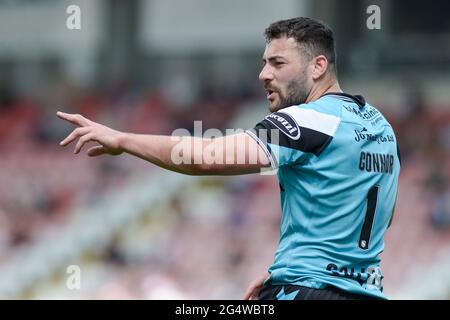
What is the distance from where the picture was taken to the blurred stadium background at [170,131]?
43.9 ft

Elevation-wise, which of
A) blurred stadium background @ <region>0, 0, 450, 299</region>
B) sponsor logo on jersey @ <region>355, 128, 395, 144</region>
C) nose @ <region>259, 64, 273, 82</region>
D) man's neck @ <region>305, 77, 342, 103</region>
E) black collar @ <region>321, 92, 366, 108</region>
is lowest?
blurred stadium background @ <region>0, 0, 450, 299</region>

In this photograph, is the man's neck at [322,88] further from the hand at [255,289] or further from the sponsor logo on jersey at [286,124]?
the hand at [255,289]

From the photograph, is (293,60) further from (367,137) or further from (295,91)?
(367,137)

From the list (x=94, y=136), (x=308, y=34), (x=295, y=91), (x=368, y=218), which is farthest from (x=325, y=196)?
(x=94, y=136)

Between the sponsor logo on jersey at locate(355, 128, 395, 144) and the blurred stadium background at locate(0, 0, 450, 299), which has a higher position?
the sponsor logo on jersey at locate(355, 128, 395, 144)

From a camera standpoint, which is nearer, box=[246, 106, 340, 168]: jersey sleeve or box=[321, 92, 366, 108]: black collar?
box=[246, 106, 340, 168]: jersey sleeve

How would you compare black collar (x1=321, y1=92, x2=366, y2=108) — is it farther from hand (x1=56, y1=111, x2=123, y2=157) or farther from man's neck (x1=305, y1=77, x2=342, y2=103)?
hand (x1=56, y1=111, x2=123, y2=157)

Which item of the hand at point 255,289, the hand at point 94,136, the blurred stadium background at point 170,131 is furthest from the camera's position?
the blurred stadium background at point 170,131

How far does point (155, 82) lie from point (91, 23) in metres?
1.70

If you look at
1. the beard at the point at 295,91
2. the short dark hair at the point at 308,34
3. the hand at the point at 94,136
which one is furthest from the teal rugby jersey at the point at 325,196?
the hand at the point at 94,136

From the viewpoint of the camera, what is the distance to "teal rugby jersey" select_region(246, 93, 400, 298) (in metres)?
4.07

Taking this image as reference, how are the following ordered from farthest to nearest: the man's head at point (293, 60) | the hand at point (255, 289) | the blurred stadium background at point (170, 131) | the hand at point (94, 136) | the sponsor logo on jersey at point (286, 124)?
the blurred stadium background at point (170, 131)
the hand at point (255, 289)
the man's head at point (293, 60)
the sponsor logo on jersey at point (286, 124)
the hand at point (94, 136)

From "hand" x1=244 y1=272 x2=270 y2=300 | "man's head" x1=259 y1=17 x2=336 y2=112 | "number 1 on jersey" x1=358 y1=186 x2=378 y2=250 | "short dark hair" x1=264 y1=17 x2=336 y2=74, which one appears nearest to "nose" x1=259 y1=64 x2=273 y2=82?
"man's head" x1=259 y1=17 x2=336 y2=112

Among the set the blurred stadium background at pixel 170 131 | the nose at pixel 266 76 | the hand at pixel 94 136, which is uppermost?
the nose at pixel 266 76
